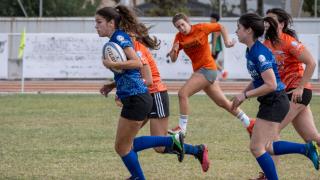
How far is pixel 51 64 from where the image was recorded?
23.5 m

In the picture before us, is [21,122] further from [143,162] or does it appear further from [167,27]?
[167,27]

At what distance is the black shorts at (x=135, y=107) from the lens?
7.60 meters

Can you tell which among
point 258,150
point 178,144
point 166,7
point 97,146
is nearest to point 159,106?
point 178,144

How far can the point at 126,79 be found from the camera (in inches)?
300

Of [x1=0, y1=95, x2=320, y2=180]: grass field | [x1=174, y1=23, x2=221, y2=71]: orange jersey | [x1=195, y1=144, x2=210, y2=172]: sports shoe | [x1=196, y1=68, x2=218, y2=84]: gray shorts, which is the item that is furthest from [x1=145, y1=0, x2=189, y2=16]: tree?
[x1=195, y1=144, x2=210, y2=172]: sports shoe

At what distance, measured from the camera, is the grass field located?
9.16m

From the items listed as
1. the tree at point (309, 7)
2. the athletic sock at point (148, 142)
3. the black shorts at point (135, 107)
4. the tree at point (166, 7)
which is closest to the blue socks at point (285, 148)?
the athletic sock at point (148, 142)

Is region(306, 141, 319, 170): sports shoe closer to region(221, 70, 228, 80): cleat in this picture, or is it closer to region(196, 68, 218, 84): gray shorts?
region(196, 68, 218, 84): gray shorts

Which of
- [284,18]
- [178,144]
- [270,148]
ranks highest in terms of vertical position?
[284,18]

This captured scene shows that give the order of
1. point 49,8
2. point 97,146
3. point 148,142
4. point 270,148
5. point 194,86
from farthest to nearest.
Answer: point 49,8, point 194,86, point 97,146, point 148,142, point 270,148

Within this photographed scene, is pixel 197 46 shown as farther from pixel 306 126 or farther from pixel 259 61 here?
pixel 259 61

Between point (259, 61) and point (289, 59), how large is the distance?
44.5 inches

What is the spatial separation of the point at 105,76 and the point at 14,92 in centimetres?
279

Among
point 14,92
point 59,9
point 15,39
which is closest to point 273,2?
point 59,9
